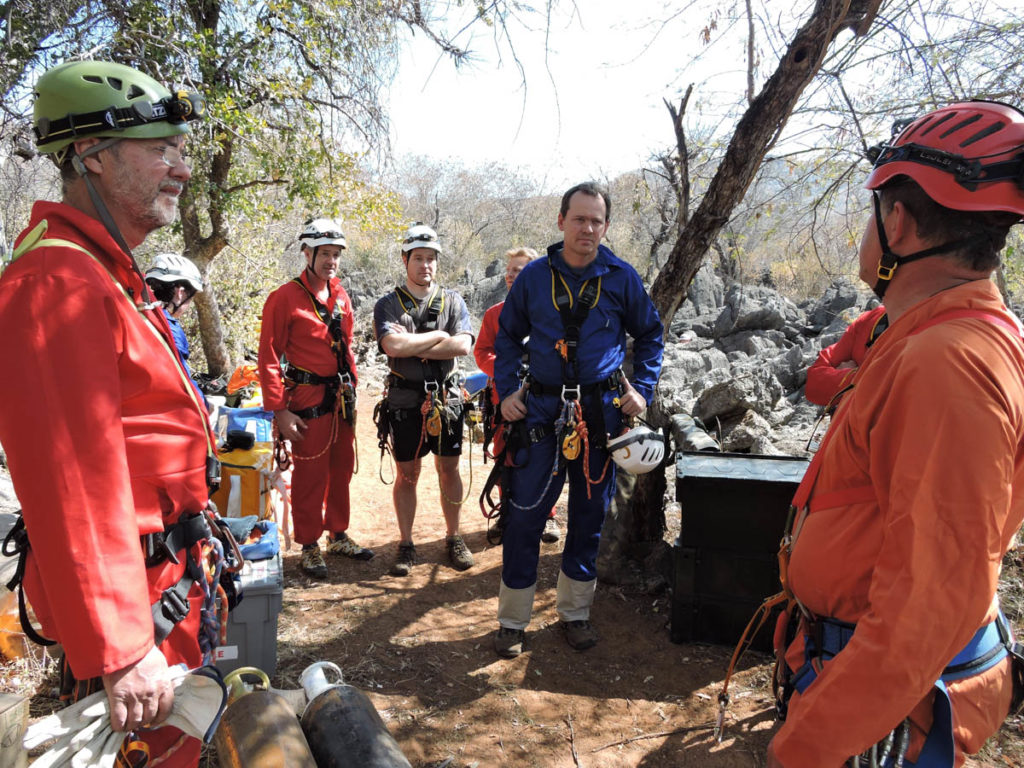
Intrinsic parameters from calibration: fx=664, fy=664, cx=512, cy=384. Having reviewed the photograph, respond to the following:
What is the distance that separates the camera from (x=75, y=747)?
1.50m

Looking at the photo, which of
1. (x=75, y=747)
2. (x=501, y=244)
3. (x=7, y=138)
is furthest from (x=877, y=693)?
(x=501, y=244)

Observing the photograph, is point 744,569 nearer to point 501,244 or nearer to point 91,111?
point 91,111

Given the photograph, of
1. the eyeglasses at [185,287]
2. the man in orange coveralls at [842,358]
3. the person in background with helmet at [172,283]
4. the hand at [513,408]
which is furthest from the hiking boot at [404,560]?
the man in orange coveralls at [842,358]

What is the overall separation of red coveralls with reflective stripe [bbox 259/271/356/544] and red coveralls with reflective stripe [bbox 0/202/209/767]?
3.08 metres

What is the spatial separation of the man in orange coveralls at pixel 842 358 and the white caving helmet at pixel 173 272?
13.5 ft

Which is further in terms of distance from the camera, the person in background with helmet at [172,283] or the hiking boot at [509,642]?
the person in background with helmet at [172,283]

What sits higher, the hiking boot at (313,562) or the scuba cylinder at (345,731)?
the scuba cylinder at (345,731)

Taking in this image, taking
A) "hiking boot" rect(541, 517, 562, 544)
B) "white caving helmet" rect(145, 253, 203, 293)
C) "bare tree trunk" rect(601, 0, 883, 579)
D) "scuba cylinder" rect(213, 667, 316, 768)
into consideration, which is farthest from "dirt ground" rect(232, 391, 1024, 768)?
"white caving helmet" rect(145, 253, 203, 293)

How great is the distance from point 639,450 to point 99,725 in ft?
8.51

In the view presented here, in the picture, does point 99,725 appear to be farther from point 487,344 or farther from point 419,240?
point 487,344

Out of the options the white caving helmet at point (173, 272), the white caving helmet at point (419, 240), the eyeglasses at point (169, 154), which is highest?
the eyeglasses at point (169, 154)

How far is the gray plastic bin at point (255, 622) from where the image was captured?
3262mm

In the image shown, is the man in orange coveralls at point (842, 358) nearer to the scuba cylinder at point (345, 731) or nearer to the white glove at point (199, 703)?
the scuba cylinder at point (345, 731)

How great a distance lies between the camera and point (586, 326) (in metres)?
3.64
